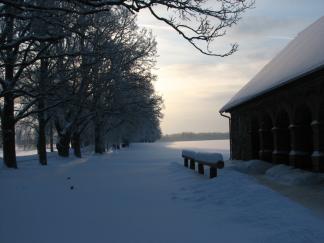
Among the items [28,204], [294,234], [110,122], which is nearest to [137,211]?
[28,204]

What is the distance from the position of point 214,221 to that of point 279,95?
427 inches

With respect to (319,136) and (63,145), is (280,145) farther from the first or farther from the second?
(63,145)

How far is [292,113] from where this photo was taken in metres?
16.0

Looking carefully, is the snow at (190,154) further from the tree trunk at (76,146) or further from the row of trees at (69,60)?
the tree trunk at (76,146)

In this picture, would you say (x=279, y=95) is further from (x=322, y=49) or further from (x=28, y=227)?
(x=28, y=227)

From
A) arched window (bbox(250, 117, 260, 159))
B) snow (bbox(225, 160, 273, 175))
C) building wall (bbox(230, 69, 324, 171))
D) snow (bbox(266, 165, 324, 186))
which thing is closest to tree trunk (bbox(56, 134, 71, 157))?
building wall (bbox(230, 69, 324, 171))

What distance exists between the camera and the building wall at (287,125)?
13.9 meters

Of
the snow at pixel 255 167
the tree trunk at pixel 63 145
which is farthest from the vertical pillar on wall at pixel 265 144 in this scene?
the tree trunk at pixel 63 145

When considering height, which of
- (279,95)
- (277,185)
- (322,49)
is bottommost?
(277,185)

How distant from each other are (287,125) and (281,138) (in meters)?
0.60

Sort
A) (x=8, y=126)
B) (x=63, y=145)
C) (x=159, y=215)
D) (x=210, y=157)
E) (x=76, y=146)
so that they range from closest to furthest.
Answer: (x=159, y=215)
(x=210, y=157)
(x=8, y=126)
(x=63, y=145)
(x=76, y=146)

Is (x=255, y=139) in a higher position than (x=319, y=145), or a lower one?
higher

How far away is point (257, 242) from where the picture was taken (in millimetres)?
5820

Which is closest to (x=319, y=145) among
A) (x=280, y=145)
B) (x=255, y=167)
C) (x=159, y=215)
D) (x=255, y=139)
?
(x=280, y=145)
